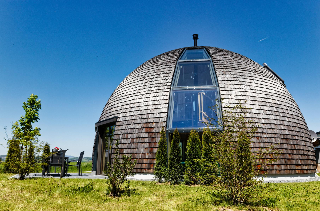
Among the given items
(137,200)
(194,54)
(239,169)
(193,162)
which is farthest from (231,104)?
(137,200)

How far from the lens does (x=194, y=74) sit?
12258mm

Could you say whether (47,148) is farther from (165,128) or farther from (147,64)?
(147,64)

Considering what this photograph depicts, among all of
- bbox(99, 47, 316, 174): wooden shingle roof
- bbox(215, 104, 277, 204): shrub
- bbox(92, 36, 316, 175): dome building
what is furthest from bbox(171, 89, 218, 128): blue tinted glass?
bbox(215, 104, 277, 204): shrub

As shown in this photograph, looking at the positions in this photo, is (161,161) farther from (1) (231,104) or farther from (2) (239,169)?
(2) (239,169)

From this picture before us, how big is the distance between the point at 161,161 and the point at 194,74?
5.33m

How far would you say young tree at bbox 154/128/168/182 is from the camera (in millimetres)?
9070

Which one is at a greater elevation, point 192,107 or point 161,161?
point 192,107

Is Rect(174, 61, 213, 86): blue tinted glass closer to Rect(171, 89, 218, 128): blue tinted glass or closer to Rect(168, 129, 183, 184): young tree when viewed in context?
Rect(171, 89, 218, 128): blue tinted glass

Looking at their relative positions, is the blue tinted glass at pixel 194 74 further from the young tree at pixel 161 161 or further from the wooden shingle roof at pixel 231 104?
the young tree at pixel 161 161

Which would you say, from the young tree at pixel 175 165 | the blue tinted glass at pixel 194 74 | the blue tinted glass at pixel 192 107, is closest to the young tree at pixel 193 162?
the young tree at pixel 175 165

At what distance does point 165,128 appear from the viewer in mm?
10203

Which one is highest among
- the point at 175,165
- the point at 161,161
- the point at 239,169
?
the point at 239,169

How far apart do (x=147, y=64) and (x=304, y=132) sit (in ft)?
→ 30.5

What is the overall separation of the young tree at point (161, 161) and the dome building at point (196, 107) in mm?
576
